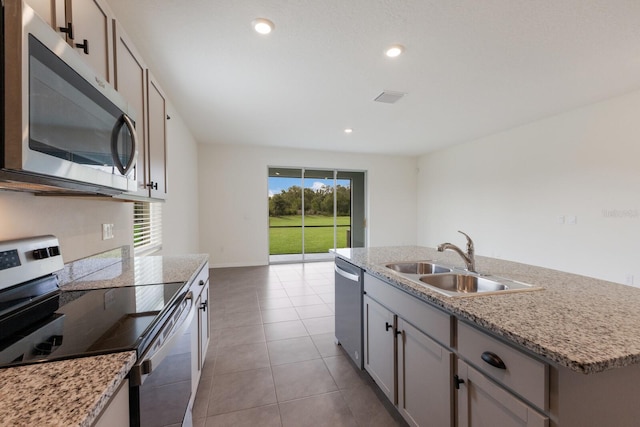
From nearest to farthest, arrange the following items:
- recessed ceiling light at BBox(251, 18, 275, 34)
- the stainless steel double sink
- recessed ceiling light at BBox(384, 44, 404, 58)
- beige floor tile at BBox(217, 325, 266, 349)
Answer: the stainless steel double sink < recessed ceiling light at BBox(251, 18, 275, 34) < recessed ceiling light at BBox(384, 44, 404, 58) < beige floor tile at BBox(217, 325, 266, 349)

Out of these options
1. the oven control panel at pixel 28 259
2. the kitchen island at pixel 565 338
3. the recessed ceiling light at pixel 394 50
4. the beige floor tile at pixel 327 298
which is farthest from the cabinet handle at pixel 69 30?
the beige floor tile at pixel 327 298

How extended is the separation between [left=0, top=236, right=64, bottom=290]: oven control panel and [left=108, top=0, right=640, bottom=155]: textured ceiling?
166 centimetres

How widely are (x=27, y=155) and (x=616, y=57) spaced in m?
4.13

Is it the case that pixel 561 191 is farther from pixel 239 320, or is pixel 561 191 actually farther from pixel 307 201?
pixel 239 320

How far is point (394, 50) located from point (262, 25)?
3.66ft

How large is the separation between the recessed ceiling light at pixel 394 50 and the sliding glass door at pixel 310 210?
13.7 ft

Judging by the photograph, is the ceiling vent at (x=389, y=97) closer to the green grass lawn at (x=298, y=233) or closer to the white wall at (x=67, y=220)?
the white wall at (x=67, y=220)

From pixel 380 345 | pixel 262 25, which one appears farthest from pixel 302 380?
pixel 262 25

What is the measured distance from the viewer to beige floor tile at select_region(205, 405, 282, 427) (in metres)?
1.66

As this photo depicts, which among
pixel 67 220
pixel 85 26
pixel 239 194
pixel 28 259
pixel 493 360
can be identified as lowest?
pixel 493 360

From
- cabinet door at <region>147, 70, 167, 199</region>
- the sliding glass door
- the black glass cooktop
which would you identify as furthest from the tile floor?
the sliding glass door

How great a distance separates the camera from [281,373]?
85.0 inches

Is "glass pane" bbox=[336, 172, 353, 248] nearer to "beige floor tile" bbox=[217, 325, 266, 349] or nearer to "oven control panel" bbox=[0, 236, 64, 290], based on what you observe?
"beige floor tile" bbox=[217, 325, 266, 349]

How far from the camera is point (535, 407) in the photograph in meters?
0.85
